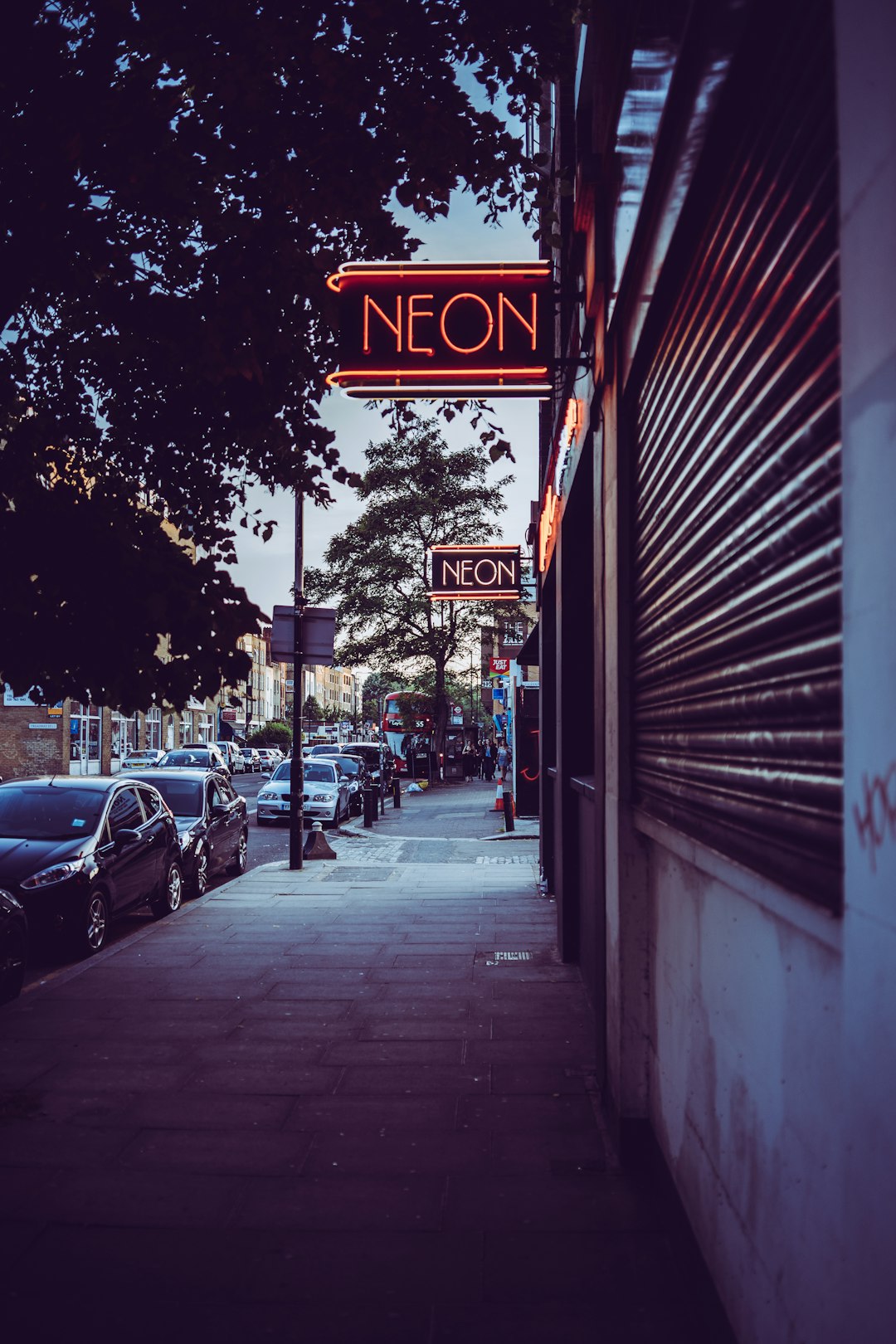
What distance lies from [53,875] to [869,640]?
895 cm

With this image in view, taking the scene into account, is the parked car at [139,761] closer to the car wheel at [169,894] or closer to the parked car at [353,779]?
the parked car at [353,779]

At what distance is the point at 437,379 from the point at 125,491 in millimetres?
2499

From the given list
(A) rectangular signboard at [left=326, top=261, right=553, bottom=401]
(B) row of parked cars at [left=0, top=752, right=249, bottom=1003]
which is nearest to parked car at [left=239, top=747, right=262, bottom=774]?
(B) row of parked cars at [left=0, top=752, right=249, bottom=1003]

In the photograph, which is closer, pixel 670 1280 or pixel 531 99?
pixel 670 1280

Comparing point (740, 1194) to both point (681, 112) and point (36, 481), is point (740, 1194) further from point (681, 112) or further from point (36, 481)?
point (36, 481)

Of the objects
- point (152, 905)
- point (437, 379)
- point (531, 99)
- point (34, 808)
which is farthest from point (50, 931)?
point (531, 99)

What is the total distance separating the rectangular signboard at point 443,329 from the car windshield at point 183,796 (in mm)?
8530

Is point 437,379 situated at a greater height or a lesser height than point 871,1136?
greater

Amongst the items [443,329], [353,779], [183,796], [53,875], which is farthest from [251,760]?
[443,329]

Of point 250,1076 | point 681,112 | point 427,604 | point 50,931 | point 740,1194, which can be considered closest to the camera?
point 740,1194

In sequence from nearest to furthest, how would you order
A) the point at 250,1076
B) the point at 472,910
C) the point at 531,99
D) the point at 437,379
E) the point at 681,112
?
the point at 681,112 < the point at 250,1076 < the point at 437,379 < the point at 531,99 < the point at 472,910

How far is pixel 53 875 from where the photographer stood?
9.39 meters

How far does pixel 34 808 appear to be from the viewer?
34.3 feet

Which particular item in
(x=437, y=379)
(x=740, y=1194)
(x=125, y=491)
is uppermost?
(x=437, y=379)
